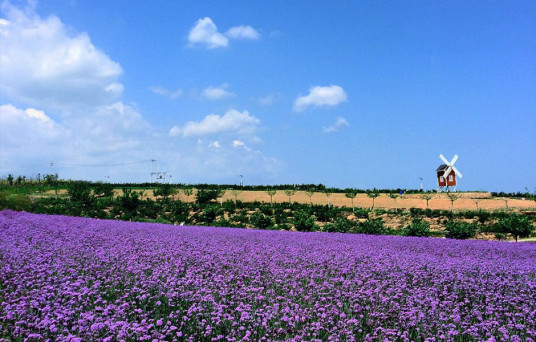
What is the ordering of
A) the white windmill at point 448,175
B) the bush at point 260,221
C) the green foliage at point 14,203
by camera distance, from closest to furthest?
the bush at point 260,221
the green foliage at point 14,203
the white windmill at point 448,175

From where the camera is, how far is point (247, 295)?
5.62 m

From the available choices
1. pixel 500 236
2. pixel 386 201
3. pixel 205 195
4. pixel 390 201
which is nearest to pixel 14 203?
pixel 205 195

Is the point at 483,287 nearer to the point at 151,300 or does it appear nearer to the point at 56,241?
the point at 151,300

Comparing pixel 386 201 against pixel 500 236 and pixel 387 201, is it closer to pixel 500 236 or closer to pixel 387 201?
pixel 387 201

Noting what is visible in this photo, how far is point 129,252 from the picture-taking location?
8133 millimetres

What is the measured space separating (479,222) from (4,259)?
2963 cm

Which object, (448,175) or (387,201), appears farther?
(448,175)

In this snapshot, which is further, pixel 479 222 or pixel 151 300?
pixel 479 222

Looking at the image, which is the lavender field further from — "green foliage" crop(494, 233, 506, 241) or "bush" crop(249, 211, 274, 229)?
"green foliage" crop(494, 233, 506, 241)

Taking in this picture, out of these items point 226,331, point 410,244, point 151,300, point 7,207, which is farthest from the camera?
point 7,207

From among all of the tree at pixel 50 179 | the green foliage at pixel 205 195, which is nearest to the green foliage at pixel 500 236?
the green foliage at pixel 205 195

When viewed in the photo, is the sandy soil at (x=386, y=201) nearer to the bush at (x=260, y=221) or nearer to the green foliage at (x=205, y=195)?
the green foliage at (x=205, y=195)

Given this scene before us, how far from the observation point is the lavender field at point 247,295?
452 cm

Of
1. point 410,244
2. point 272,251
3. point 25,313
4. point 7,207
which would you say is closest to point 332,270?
point 272,251
